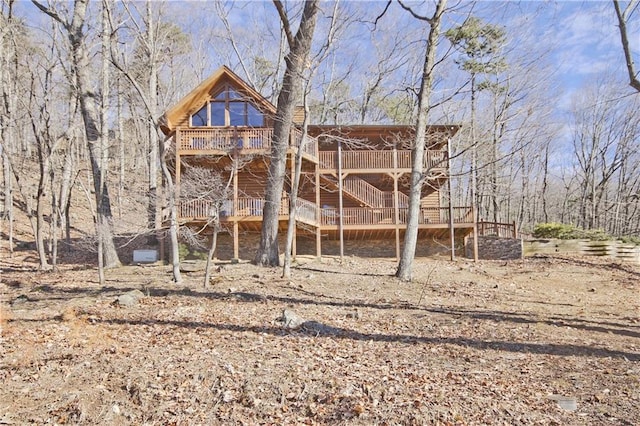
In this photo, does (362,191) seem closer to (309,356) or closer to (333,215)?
(333,215)

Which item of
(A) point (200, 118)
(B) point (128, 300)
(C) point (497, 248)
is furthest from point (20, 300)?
(C) point (497, 248)

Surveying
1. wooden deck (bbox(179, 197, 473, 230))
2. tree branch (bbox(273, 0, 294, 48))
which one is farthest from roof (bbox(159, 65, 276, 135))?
tree branch (bbox(273, 0, 294, 48))

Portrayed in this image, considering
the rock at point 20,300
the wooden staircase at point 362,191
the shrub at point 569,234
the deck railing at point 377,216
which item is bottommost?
the rock at point 20,300

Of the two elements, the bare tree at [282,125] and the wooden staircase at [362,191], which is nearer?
the bare tree at [282,125]

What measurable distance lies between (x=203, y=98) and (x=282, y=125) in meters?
7.11

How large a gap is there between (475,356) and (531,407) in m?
1.50

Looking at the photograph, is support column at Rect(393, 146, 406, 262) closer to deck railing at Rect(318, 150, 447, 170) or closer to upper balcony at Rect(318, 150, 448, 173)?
upper balcony at Rect(318, 150, 448, 173)

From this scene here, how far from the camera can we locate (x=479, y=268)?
16328mm

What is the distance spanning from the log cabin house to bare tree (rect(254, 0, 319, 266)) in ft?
10.3

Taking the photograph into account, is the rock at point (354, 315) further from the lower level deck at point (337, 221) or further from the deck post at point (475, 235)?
the deck post at point (475, 235)

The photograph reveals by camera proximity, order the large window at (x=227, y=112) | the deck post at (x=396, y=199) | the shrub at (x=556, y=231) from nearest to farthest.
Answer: the large window at (x=227, y=112)
the deck post at (x=396, y=199)
the shrub at (x=556, y=231)

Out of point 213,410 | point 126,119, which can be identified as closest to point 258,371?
point 213,410

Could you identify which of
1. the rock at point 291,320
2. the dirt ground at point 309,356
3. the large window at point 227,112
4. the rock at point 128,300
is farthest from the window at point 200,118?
the rock at point 291,320

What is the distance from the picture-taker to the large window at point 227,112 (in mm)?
19047
